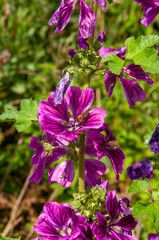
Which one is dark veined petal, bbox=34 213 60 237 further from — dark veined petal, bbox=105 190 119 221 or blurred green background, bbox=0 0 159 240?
blurred green background, bbox=0 0 159 240

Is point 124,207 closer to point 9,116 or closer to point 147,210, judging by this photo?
point 147,210

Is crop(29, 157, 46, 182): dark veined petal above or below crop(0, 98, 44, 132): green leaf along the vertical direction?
below

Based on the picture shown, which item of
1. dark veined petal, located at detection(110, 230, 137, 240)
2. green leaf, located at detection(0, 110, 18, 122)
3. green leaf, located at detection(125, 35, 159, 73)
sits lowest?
dark veined petal, located at detection(110, 230, 137, 240)

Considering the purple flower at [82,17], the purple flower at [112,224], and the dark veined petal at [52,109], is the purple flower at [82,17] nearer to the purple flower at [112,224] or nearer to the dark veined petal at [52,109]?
the dark veined petal at [52,109]

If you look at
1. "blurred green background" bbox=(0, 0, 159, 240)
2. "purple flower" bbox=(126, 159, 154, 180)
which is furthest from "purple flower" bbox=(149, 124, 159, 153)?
"blurred green background" bbox=(0, 0, 159, 240)

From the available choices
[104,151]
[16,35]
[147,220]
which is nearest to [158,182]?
[147,220]

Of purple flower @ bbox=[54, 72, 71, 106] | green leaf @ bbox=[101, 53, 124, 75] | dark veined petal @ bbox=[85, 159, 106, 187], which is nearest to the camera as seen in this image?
green leaf @ bbox=[101, 53, 124, 75]

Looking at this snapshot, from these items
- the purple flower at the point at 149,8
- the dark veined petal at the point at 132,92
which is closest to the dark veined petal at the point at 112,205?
the dark veined petal at the point at 132,92
